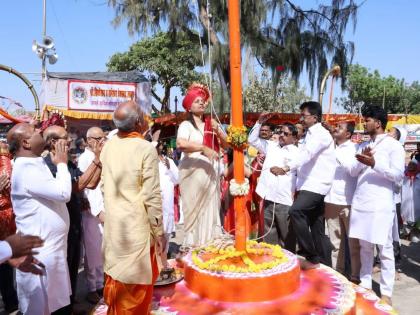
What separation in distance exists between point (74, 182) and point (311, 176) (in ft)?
7.61

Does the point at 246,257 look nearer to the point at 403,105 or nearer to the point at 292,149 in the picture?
the point at 292,149

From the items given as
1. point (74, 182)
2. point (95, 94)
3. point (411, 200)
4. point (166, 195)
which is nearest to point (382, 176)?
point (166, 195)

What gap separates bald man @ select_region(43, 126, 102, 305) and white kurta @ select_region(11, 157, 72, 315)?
33 centimetres

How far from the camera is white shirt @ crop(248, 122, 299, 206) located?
5246mm

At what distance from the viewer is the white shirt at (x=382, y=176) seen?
12.7 ft

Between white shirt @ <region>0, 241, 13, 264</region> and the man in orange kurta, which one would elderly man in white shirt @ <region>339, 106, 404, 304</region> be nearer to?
the man in orange kurta

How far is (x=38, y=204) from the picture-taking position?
2.93 metres

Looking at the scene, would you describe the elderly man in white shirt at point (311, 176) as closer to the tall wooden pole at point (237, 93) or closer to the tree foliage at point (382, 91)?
the tall wooden pole at point (237, 93)

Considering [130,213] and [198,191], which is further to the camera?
[198,191]

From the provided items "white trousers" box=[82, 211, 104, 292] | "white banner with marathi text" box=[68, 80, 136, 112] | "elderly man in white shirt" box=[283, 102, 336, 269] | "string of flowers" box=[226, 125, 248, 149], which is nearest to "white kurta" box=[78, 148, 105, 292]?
"white trousers" box=[82, 211, 104, 292]

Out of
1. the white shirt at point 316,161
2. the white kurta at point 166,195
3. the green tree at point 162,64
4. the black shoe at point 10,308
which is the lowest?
the black shoe at point 10,308

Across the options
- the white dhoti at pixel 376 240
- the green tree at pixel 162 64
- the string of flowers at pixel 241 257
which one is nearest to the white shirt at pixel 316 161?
the white dhoti at pixel 376 240

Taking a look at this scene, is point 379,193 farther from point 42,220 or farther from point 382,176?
point 42,220

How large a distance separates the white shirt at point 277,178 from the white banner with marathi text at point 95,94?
1214 centimetres
